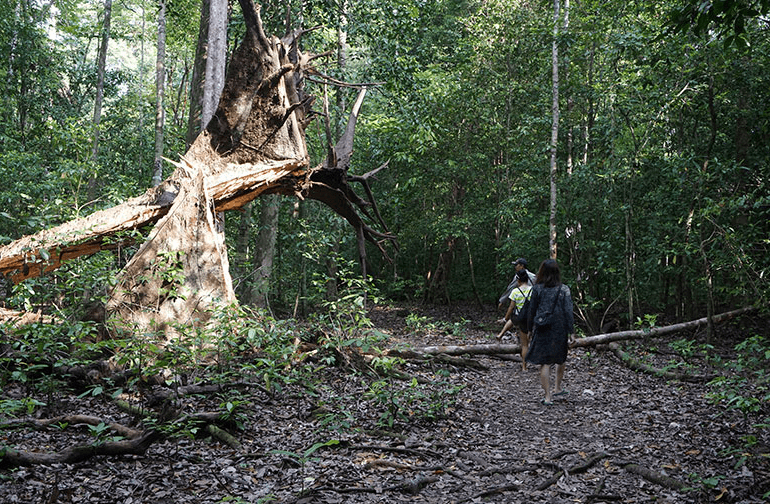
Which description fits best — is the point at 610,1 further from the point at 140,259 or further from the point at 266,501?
the point at 266,501

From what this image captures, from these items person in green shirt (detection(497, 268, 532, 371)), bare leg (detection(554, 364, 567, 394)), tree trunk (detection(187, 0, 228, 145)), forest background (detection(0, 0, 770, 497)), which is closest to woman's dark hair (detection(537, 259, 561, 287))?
bare leg (detection(554, 364, 567, 394))

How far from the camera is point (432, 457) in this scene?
4727 millimetres

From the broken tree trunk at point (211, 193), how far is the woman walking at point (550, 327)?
3625mm

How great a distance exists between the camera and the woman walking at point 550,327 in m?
6.95

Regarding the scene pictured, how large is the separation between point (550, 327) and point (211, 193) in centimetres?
531

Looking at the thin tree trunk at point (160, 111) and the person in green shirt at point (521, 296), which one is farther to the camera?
the thin tree trunk at point (160, 111)

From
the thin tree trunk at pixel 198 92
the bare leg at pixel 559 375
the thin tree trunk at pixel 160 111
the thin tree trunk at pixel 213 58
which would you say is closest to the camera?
the bare leg at pixel 559 375

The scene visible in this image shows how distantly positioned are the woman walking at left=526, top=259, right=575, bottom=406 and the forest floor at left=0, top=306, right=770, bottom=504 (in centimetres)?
53

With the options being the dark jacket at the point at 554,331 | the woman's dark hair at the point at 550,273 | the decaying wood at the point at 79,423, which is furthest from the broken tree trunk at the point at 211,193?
the dark jacket at the point at 554,331

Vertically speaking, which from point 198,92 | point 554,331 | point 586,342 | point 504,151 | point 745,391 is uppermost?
point 504,151

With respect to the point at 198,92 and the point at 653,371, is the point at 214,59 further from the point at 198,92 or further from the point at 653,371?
the point at 653,371

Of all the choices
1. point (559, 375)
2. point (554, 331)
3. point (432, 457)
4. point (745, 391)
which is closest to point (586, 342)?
point (559, 375)

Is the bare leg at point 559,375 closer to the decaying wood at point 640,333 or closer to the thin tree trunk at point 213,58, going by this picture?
the decaying wood at point 640,333

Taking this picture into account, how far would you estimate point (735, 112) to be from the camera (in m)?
11.8
